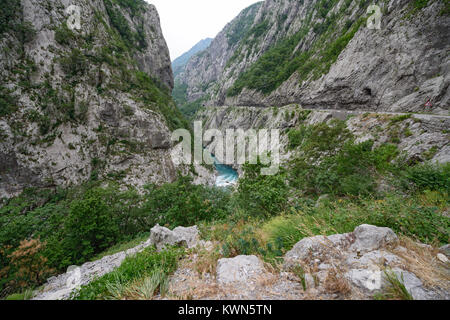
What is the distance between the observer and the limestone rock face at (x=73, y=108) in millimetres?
18484

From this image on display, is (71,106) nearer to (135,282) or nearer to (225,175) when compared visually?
(135,282)

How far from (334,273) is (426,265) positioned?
3.76ft

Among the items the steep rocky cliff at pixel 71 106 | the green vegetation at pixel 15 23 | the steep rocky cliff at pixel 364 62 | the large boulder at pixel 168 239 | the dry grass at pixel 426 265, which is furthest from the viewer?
the green vegetation at pixel 15 23

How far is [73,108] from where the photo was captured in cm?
2269

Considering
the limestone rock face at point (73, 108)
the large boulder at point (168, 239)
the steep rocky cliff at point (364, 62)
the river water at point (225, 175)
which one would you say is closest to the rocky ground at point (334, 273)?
the large boulder at point (168, 239)

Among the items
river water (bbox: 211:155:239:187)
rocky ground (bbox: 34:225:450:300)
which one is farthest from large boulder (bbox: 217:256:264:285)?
river water (bbox: 211:155:239:187)

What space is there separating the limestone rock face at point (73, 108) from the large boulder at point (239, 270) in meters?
24.0

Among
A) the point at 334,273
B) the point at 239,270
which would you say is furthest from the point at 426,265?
the point at 239,270

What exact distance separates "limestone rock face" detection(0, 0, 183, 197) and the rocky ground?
78.8 ft

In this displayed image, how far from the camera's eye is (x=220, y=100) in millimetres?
75125

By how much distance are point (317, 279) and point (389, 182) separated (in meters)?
6.34

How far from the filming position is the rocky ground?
6.48 feet

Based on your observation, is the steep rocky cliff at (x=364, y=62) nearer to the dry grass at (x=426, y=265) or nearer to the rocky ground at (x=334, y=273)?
the dry grass at (x=426, y=265)
